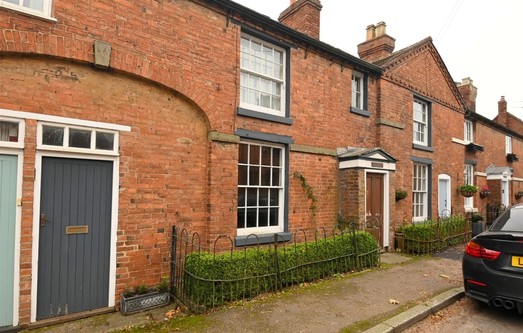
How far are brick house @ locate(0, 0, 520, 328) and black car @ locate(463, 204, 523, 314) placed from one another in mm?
3453

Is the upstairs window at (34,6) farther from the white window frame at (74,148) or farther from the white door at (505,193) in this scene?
the white door at (505,193)

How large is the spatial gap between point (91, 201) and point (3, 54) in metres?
2.40

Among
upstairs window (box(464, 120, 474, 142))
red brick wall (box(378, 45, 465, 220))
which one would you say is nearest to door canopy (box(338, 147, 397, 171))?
red brick wall (box(378, 45, 465, 220))

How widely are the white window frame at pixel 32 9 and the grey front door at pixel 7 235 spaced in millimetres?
2098

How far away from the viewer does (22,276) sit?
171 inches

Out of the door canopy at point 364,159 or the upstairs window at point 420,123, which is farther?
the upstairs window at point 420,123

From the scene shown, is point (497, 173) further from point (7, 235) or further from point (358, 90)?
point (7, 235)

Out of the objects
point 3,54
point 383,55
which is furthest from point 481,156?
point 3,54

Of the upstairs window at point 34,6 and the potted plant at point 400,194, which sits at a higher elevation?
the upstairs window at point 34,6

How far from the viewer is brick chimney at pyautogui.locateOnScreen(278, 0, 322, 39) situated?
916cm

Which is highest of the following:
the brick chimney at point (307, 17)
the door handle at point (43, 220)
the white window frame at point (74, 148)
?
the brick chimney at point (307, 17)

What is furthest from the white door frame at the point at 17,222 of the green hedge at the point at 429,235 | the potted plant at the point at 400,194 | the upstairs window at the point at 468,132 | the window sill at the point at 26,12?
the upstairs window at the point at 468,132

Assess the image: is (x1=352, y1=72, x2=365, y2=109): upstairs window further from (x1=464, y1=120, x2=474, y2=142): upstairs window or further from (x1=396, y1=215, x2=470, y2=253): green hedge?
(x1=464, y1=120, x2=474, y2=142): upstairs window

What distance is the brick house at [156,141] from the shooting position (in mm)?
4445
